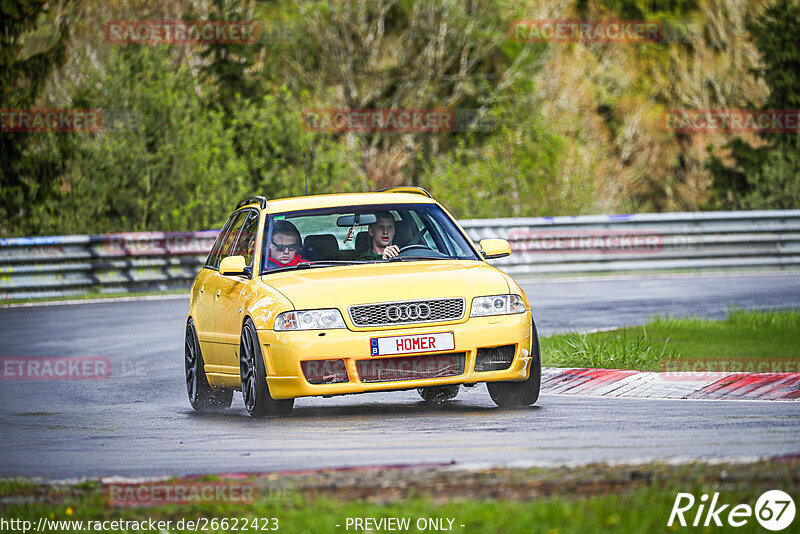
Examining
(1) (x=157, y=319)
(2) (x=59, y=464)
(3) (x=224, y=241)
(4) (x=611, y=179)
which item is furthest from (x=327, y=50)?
(2) (x=59, y=464)

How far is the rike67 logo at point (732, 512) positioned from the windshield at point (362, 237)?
16.3 ft

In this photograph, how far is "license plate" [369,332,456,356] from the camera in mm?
9547

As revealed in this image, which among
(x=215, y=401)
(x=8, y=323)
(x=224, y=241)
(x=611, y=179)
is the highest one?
(x=224, y=241)

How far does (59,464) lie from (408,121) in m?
40.8

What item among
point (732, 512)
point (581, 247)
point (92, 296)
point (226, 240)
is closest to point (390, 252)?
point (226, 240)

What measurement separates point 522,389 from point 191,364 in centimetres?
298

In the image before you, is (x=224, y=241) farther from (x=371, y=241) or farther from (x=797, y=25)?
(x=797, y=25)

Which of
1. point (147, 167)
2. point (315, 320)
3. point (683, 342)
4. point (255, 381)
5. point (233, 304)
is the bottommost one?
point (147, 167)

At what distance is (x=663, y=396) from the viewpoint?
11.0 m

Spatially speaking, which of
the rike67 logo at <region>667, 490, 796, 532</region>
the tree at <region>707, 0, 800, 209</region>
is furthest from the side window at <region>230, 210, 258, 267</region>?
the tree at <region>707, 0, 800, 209</region>

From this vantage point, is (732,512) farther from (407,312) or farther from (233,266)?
(233,266)

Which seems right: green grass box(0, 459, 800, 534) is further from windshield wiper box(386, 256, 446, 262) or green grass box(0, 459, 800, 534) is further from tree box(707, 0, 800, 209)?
tree box(707, 0, 800, 209)

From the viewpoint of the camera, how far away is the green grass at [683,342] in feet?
41.9

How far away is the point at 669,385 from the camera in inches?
444
